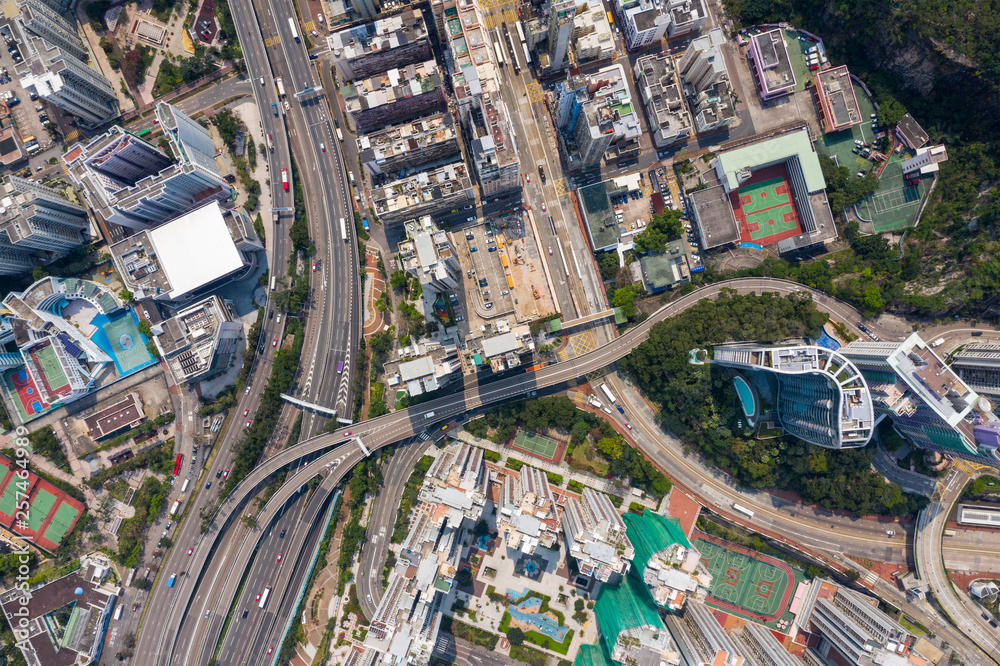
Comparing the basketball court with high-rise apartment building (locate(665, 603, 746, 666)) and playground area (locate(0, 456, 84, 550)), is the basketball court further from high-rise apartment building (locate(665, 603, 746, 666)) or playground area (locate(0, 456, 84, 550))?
high-rise apartment building (locate(665, 603, 746, 666))

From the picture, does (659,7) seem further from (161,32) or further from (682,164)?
(161,32)

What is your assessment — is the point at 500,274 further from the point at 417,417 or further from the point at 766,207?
the point at 766,207

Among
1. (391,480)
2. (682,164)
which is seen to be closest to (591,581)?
(391,480)

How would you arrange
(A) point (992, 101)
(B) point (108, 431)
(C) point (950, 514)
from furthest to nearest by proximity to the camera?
(B) point (108, 431), (C) point (950, 514), (A) point (992, 101)

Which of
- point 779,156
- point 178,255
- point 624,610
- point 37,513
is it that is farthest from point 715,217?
point 37,513

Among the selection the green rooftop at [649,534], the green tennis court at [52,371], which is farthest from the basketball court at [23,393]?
the green rooftop at [649,534]

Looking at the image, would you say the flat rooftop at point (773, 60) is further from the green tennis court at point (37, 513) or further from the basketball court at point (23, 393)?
the green tennis court at point (37, 513)

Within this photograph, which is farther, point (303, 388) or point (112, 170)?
point (303, 388)

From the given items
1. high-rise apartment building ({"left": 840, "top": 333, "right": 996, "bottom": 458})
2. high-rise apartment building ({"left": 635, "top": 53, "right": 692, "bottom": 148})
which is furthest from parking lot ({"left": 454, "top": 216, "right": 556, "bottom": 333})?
high-rise apartment building ({"left": 840, "top": 333, "right": 996, "bottom": 458})
